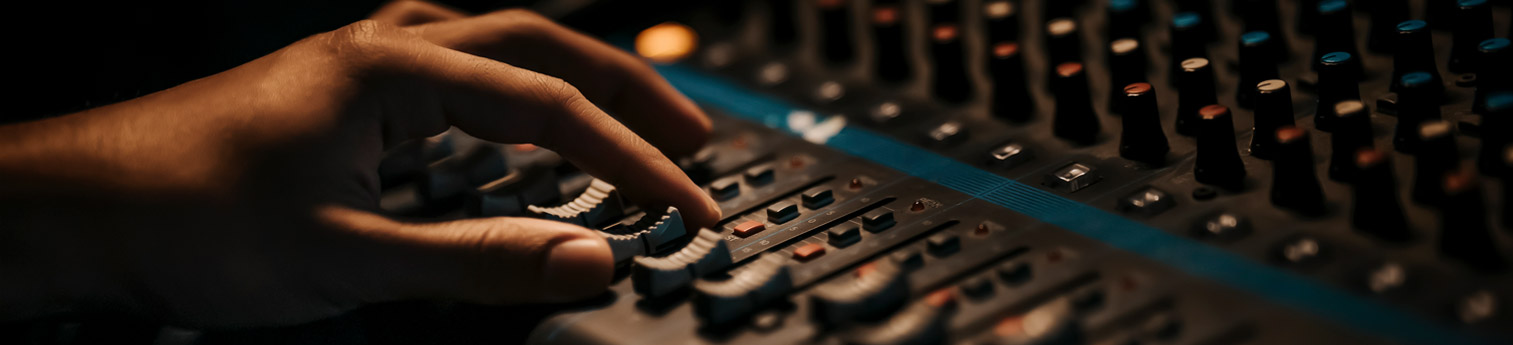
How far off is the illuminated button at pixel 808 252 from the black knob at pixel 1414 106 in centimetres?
39

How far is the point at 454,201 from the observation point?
42.6 inches

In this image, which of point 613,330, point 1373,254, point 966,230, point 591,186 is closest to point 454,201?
point 591,186

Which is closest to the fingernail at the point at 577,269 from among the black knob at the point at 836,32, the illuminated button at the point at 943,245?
the illuminated button at the point at 943,245

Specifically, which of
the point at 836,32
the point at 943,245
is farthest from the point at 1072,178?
the point at 836,32

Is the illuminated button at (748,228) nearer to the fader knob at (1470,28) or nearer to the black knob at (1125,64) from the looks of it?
the black knob at (1125,64)

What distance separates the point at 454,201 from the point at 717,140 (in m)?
0.25

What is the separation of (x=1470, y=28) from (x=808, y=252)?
511mm

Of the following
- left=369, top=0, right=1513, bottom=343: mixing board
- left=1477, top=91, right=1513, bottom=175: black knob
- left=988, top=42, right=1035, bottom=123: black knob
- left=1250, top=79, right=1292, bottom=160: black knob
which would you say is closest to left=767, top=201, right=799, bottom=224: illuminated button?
left=369, top=0, right=1513, bottom=343: mixing board

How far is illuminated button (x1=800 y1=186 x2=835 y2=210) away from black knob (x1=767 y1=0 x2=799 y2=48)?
463 mm

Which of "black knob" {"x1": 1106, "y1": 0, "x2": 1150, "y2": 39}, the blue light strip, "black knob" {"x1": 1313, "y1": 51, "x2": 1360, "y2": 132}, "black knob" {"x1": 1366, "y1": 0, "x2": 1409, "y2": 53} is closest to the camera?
the blue light strip

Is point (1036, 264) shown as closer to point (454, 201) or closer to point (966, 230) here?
point (966, 230)

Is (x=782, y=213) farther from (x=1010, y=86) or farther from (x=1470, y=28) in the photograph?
(x=1470, y=28)

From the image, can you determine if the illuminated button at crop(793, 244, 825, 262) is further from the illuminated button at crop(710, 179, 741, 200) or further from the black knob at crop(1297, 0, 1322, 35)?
the black knob at crop(1297, 0, 1322, 35)

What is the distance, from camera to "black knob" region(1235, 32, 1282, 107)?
0.92 meters
